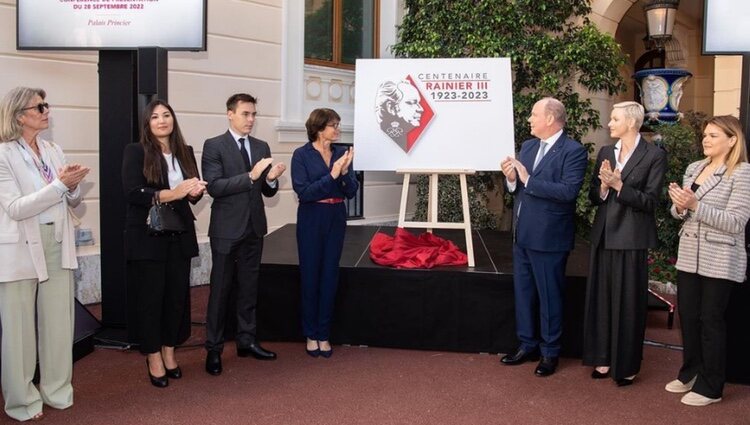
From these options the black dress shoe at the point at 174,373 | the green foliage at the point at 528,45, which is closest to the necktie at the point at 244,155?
the black dress shoe at the point at 174,373

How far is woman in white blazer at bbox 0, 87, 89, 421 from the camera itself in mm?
3725

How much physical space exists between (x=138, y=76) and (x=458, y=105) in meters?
2.35

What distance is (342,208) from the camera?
512 centimetres

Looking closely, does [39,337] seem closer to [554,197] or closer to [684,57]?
[554,197]

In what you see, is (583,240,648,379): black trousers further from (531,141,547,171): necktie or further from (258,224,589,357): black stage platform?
(531,141,547,171): necktie

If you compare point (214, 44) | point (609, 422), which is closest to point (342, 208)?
point (609, 422)

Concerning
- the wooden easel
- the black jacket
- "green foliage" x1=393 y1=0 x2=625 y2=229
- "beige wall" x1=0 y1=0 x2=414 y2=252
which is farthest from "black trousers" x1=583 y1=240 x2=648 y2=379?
"beige wall" x1=0 y1=0 x2=414 y2=252

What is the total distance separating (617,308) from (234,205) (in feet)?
8.20

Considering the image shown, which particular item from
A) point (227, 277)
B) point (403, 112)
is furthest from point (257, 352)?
point (403, 112)

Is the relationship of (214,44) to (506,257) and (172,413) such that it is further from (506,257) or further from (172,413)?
(172,413)

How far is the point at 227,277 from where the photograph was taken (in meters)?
4.80

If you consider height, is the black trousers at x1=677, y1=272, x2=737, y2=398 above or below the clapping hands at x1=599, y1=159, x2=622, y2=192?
below

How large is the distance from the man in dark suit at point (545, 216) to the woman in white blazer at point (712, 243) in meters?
0.68

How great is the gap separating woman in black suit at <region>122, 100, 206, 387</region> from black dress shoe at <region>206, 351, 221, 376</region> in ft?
0.73
